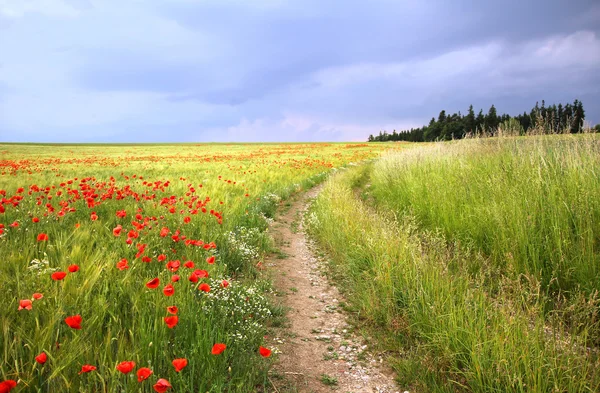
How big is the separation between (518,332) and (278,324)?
2594 millimetres

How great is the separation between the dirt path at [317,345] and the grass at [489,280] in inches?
11.4

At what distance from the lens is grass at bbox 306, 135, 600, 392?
2.75m

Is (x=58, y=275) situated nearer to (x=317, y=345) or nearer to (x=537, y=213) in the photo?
(x=317, y=345)

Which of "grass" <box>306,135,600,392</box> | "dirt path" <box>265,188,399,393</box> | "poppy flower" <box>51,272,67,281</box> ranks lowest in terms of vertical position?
"dirt path" <box>265,188,399,393</box>

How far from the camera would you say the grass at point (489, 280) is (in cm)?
275

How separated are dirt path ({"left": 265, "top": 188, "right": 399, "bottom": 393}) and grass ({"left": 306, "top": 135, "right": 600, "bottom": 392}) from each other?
0.95 feet

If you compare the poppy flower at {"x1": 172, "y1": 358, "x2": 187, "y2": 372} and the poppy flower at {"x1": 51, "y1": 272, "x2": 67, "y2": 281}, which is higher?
the poppy flower at {"x1": 51, "y1": 272, "x2": 67, "y2": 281}

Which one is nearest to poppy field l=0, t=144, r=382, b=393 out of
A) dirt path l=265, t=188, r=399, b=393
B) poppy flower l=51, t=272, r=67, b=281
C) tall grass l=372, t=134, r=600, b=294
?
poppy flower l=51, t=272, r=67, b=281

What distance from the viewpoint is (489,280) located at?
497 centimetres

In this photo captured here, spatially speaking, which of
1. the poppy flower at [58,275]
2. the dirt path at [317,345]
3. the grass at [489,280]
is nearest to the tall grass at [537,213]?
the grass at [489,280]

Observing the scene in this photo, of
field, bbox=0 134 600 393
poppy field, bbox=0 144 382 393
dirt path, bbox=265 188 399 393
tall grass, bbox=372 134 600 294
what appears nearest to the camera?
poppy field, bbox=0 144 382 393

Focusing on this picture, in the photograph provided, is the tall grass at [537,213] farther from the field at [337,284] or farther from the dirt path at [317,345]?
the dirt path at [317,345]

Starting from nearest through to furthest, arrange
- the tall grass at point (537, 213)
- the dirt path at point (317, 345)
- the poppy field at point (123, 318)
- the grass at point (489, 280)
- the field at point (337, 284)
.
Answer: the poppy field at point (123, 318) → the field at point (337, 284) → the grass at point (489, 280) → the dirt path at point (317, 345) → the tall grass at point (537, 213)

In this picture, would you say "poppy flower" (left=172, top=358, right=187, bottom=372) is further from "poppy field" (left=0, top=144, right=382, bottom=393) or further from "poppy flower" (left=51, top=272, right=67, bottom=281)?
"poppy flower" (left=51, top=272, right=67, bottom=281)
